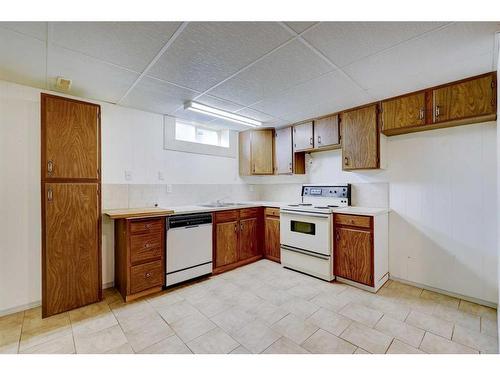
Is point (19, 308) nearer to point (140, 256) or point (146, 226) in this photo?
point (140, 256)

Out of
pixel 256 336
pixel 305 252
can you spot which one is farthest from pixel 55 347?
pixel 305 252

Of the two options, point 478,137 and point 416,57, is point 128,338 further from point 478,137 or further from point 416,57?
point 478,137

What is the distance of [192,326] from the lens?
1949mm

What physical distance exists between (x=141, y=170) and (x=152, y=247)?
3.53 feet

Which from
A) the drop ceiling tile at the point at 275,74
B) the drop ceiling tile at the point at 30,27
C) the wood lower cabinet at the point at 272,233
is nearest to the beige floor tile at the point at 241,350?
the wood lower cabinet at the point at 272,233

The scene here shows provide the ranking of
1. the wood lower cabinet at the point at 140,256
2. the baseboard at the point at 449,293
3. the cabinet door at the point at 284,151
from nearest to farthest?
1. the baseboard at the point at 449,293
2. the wood lower cabinet at the point at 140,256
3. the cabinet door at the point at 284,151

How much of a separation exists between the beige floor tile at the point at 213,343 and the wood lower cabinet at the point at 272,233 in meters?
1.75

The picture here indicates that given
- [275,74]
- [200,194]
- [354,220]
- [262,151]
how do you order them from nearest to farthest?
1. [275,74]
2. [354,220]
3. [200,194]
4. [262,151]

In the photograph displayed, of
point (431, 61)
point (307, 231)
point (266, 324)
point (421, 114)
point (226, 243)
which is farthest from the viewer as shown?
point (226, 243)

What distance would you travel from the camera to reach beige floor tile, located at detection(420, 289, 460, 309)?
230cm

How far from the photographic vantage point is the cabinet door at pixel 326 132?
316 cm

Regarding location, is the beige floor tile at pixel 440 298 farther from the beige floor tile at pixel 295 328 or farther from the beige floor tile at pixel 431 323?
the beige floor tile at pixel 295 328

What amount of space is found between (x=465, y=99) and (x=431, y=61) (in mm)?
660

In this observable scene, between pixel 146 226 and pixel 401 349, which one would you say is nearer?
pixel 401 349
